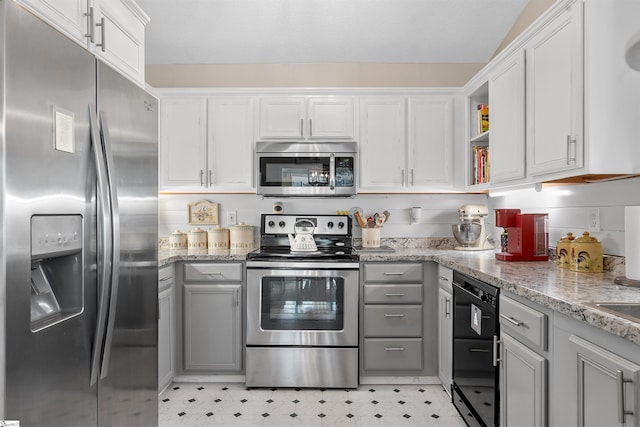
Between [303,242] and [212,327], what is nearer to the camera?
[212,327]

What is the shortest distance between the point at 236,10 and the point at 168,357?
8.34ft

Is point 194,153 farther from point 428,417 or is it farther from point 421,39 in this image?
point 428,417

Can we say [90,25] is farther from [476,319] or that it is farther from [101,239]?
[476,319]

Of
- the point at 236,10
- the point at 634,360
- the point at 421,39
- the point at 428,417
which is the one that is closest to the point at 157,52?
the point at 236,10

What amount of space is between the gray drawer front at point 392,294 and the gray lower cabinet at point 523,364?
39.9 inches

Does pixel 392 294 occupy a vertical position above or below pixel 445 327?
above

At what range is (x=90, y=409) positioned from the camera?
1.28 metres

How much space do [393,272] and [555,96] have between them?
1.44m

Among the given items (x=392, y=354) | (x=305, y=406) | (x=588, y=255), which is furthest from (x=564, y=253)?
(x=305, y=406)

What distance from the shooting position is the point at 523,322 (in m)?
1.57

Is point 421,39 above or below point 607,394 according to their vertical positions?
above

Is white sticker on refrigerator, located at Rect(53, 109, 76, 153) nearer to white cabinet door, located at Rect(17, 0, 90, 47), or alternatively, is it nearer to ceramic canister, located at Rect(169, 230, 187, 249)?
white cabinet door, located at Rect(17, 0, 90, 47)

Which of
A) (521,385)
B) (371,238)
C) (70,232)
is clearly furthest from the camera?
(371,238)

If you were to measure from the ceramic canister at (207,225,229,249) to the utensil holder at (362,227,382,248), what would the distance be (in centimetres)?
112
